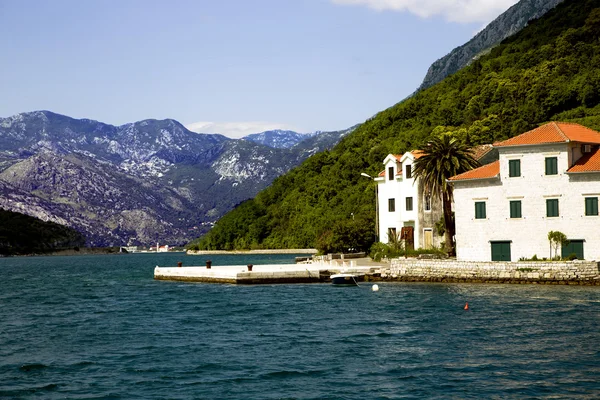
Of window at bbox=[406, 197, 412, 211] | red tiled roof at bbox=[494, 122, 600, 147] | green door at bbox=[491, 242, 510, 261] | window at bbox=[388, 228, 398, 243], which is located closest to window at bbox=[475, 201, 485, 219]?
green door at bbox=[491, 242, 510, 261]

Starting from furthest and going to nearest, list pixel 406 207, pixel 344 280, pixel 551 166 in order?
pixel 406 207
pixel 344 280
pixel 551 166

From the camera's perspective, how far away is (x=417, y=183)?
77688 millimetres

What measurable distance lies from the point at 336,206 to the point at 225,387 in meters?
146

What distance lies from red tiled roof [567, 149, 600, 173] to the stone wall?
283 inches

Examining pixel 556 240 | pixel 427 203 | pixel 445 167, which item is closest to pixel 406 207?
pixel 427 203

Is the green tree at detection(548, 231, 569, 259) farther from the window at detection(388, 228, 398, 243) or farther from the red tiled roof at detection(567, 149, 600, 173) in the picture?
the window at detection(388, 228, 398, 243)

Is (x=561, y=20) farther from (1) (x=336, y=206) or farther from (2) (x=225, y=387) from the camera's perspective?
(2) (x=225, y=387)

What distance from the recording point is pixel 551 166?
2282 inches

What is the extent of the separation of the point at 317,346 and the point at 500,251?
29624 millimetres

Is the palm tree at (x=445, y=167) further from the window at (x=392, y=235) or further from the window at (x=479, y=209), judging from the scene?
the window at (x=392, y=235)

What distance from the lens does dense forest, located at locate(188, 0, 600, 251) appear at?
13862cm

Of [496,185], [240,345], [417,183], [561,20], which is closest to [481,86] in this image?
[561,20]

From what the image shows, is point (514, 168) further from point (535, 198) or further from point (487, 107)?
point (487, 107)

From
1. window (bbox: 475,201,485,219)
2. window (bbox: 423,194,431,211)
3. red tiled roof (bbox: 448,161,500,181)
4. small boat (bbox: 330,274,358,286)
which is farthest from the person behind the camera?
window (bbox: 423,194,431,211)
